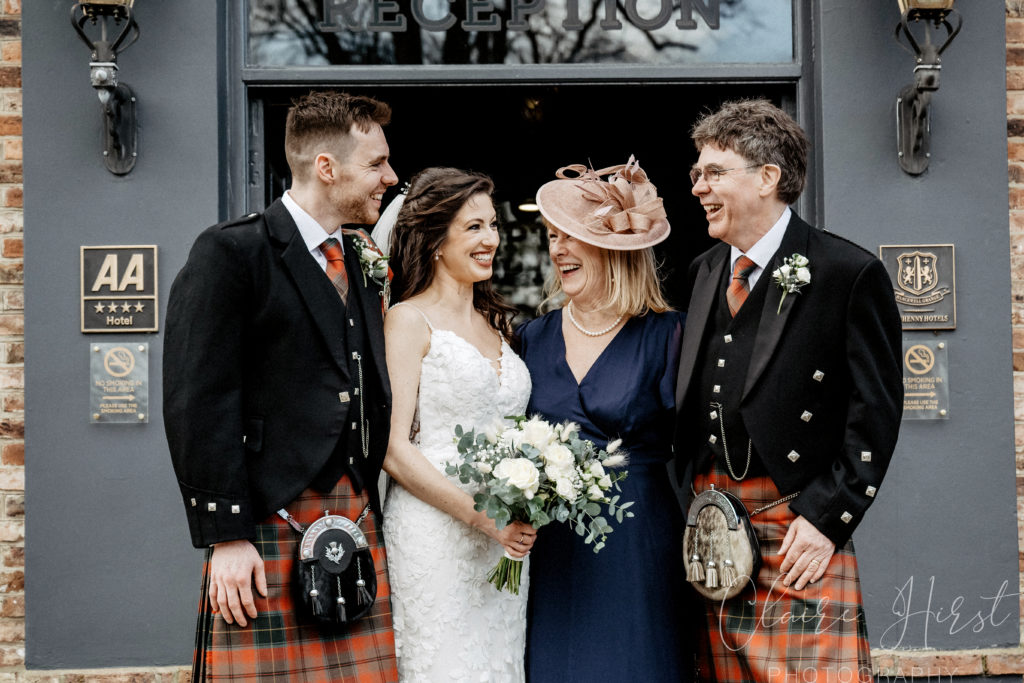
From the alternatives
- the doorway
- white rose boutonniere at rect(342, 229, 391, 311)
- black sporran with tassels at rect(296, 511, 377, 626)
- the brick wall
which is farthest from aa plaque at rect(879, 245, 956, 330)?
the brick wall

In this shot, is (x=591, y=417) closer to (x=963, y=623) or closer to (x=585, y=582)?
(x=585, y=582)

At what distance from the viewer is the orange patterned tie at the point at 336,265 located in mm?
3191

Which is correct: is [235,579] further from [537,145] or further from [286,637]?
[537,145]

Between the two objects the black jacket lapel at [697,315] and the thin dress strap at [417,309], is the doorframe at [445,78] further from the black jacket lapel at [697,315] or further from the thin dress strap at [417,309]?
the thin dress strap at [417,309]

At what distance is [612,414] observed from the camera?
11.3ft

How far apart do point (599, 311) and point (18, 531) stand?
268 centimetres

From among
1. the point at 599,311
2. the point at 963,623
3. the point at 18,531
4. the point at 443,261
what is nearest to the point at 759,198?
the point at 599,311

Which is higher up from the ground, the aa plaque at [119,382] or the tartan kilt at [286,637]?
the aa plaque at [119,382]

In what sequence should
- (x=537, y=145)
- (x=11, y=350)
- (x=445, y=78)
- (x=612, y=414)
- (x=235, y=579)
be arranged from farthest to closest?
(x=537, y=145), (x=445, y=78), (x=11, y=350), (x=612, y=414), (x=235, y=579)

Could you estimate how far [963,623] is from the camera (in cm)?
438

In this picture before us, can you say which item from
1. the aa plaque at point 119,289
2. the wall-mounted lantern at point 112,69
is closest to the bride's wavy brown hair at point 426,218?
the aa plaque at point 119,289

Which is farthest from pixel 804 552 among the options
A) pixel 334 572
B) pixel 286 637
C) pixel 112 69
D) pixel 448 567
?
pixel 112 69

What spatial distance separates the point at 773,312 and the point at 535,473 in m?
0.90

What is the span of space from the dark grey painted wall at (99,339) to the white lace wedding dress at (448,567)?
142 centimetres
